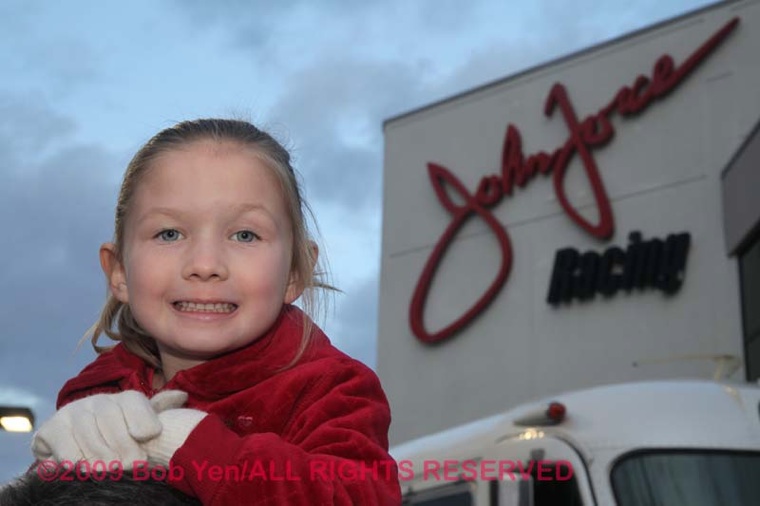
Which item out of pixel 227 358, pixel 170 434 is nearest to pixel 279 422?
pixel 227 358

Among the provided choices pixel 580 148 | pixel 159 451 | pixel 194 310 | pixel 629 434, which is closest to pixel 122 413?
pixel 159 451

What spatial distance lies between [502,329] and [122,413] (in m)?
17.7

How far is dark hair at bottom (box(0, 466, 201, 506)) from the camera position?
1.55m

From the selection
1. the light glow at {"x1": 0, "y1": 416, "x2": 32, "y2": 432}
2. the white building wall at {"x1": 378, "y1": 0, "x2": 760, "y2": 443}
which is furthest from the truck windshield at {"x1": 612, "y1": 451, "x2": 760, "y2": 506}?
the white building wall at {"x1": 378, "y1": 0, "x2": 760, "y2": 443}

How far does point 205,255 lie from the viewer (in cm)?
195

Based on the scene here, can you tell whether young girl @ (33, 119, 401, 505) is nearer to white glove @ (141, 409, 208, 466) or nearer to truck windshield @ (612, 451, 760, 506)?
white glove @ (141, 409, 208, 466)

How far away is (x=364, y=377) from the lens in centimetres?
205

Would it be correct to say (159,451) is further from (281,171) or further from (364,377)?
(281,171)

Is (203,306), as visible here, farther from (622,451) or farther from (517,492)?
(622,451)

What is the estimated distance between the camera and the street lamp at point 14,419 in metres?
8.85

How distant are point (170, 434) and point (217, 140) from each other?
617 mm

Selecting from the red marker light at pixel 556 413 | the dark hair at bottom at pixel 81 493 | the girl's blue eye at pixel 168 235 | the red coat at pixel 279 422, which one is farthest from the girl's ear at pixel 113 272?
the red marker light at pixel 556 413

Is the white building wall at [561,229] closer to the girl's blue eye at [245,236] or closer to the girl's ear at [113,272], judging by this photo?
the girl's ear at [113,272]

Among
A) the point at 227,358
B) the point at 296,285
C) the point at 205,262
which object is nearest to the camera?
the point at 205,262
